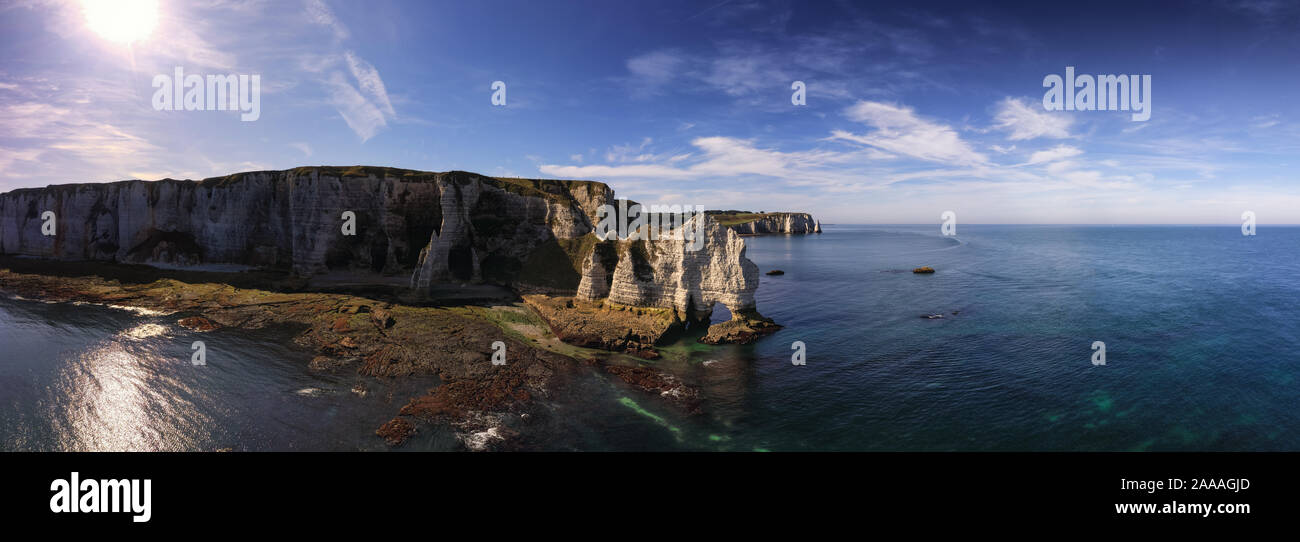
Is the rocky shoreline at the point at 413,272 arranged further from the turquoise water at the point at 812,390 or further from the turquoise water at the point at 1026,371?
the turquoise water at the point at 1026,371

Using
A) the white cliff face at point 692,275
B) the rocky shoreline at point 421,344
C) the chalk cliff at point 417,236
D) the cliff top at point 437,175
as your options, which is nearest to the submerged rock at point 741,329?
the white cliff face at point 692,275

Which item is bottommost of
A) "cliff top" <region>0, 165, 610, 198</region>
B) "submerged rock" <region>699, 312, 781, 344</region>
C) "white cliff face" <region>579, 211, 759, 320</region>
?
"submerged rock" <region>699, 312, 781, 344</region>

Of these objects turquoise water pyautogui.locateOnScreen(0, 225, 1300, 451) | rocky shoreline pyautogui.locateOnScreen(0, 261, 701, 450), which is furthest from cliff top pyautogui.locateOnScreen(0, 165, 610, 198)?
turquoise water pyautogui.locateOnScreen(0, 225, 1300, 451)

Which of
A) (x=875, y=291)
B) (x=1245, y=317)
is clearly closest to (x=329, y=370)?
(x=875, y=291)

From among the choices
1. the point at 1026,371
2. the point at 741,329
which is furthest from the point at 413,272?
the point at 1026,371

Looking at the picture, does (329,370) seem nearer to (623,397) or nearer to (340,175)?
(623,397)

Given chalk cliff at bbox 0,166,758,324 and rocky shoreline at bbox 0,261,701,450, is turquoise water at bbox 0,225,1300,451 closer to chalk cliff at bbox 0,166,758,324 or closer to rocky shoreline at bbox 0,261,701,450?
rocky shoreline at bbox 0,261,701,450
